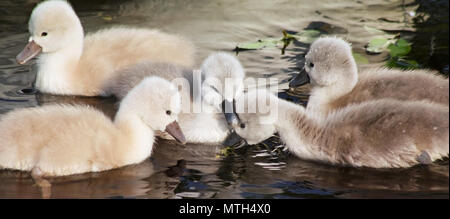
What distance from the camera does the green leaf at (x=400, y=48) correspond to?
23.1ft

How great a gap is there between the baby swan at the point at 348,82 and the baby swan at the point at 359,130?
34cm

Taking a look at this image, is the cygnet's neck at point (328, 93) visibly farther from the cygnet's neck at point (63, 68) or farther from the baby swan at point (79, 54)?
the cygnet's neck at point (63, 68)

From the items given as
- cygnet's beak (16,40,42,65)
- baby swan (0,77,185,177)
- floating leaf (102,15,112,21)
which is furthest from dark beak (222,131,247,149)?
floating leaf (102,15,112,21)

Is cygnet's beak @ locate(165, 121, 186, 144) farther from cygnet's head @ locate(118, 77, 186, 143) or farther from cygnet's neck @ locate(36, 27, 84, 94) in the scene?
cygnet's neck @ locate(36, 27, 84, 94)

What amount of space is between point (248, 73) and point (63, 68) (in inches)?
66.4

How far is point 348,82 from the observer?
5.62 metres

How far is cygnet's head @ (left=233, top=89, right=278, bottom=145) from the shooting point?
521cm

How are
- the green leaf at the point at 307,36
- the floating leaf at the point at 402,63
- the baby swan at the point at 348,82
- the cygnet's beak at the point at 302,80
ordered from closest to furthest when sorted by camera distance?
the baby swan at the point at 348,82, the cygnet's beak at the point at 302,80, the floating leaf at the point at 402,63, the green leaf at the point at 307,36

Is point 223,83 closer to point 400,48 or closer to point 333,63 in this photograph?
point 333,63

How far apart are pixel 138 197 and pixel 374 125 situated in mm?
1644

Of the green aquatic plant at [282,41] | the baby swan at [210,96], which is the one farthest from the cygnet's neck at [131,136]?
the green aquatic plant at [282,41]

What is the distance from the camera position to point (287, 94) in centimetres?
633
